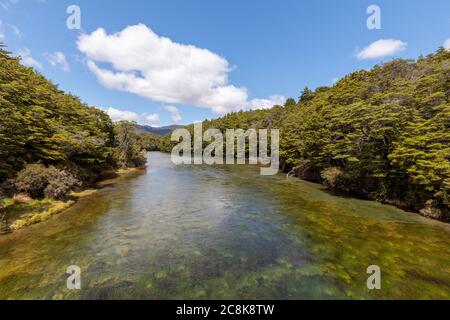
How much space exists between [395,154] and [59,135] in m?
32.4

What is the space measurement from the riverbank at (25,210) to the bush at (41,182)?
25.5 inches

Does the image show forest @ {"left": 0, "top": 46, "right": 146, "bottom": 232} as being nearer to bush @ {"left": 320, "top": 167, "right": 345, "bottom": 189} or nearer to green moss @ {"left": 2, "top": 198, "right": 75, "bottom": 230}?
green moss @ {"left": 2, "top": 198, "right": 75, "bottom": 230}

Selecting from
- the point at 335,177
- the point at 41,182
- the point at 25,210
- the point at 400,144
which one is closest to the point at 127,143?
the point at 41,182

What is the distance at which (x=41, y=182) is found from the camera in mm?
19172

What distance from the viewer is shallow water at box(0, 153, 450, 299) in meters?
9.05

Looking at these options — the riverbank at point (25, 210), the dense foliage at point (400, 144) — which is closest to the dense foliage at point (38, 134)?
the riverbank at point (25, 210)

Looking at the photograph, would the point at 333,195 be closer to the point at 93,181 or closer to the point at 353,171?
the point at 353,171

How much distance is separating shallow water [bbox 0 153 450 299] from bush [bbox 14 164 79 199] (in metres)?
2.46

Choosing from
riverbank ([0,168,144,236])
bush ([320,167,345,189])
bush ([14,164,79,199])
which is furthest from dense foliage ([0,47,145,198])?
bush ([320,167,345,189])

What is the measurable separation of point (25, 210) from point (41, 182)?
9.91 ft

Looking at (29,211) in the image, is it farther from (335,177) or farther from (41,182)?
(335,177)

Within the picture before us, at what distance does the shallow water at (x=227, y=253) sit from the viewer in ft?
29.7

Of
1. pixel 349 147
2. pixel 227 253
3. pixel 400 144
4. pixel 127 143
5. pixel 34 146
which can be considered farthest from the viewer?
pixel 127 143

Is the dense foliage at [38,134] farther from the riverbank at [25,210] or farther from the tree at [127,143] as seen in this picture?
the tree at [127,143]
